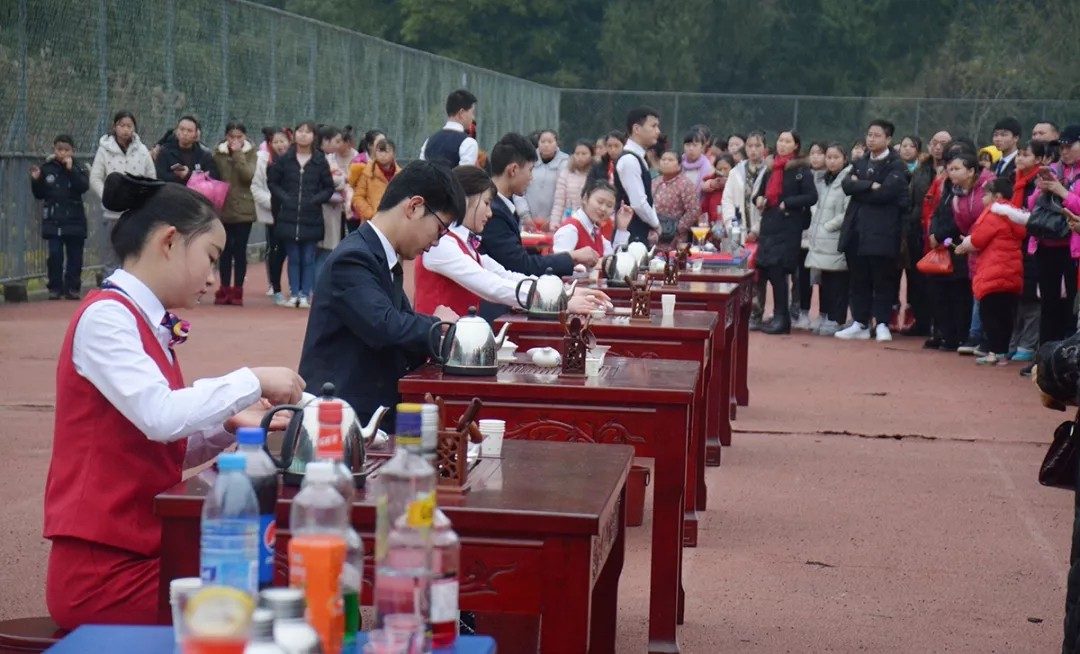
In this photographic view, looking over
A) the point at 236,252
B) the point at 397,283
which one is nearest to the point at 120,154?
the point at 236,252

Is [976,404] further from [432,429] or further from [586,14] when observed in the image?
[586,14]

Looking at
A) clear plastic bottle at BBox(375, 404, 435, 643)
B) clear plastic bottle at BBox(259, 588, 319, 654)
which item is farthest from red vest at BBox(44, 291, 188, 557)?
clear plastic bottle at BBox(259, 588, 319, 654)

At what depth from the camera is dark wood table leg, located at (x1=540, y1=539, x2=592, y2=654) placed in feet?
9.46

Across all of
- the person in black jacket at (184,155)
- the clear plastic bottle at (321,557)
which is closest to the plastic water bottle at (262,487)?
the clear plastic bottle at (321,557)

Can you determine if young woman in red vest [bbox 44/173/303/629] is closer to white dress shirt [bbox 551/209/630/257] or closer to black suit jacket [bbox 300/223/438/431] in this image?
black suit jacket [bbox 300/223/438/431]

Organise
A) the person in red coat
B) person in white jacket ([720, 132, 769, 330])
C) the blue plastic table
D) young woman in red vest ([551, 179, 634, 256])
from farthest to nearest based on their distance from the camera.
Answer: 1. person in white jacket ([720, 132, 769, 330])
2. the person in red coat
3. young woman in red vest ([551, 179, 634, 256])
4. the blue plastic table

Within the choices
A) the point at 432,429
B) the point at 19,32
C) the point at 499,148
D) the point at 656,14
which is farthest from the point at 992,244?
the point at 656,14

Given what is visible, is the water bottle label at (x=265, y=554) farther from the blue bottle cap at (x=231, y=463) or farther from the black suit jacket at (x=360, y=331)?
the black suit jacket at (x=360, y=331)

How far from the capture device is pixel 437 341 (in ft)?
14.9

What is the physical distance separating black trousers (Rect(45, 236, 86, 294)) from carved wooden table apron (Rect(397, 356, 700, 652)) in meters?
10.2

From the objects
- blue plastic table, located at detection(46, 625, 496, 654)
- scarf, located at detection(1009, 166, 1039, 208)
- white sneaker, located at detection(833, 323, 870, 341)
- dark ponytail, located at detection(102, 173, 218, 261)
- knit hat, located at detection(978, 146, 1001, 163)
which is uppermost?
knit hat, located at detection(978, 146, 1001, 163)

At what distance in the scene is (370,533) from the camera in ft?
9.57

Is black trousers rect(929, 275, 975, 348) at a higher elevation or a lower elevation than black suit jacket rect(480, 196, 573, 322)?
lower

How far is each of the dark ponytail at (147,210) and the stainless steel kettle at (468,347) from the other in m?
1.35
